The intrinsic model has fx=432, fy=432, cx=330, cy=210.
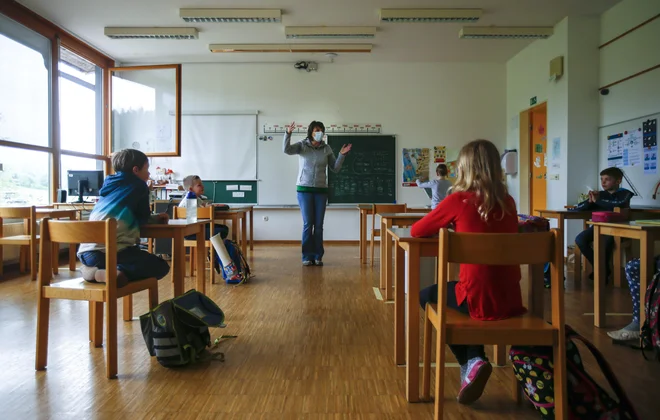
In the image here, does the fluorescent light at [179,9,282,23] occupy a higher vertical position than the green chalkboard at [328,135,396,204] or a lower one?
higher

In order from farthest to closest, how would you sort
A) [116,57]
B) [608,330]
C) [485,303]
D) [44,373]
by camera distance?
[116,57], [608,330], [44,373], [485,303]

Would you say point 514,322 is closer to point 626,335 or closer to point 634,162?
point 626,335

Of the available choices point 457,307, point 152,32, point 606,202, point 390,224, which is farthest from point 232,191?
point 457,307

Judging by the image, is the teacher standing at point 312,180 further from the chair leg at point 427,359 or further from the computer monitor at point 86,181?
the chair leg at point 427,359

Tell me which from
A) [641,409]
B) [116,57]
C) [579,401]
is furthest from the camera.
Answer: [116,57]

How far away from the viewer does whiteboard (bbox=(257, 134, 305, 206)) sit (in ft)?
22.6

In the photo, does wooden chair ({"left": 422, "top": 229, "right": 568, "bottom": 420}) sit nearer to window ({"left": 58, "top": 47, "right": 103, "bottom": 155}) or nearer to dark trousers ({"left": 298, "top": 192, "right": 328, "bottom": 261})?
dark trousers ({"left": 298, "top": 192, "right": 328, "bottom": 261})

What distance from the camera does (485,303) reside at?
144 cm

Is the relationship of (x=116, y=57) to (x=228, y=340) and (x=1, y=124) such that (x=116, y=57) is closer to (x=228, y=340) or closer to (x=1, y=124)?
(x=1, y=124)

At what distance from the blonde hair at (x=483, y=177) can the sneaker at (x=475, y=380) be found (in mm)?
520

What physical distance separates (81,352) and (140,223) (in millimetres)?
722

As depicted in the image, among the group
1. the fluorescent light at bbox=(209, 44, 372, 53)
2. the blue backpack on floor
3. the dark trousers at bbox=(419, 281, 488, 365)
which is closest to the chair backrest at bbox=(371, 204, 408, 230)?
the blue backpack on floor

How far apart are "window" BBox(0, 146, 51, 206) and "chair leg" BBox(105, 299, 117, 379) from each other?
378 cm

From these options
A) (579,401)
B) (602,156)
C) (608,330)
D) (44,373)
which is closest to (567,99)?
(602,156)
